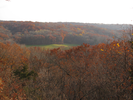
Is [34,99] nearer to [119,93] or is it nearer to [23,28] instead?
[119,93]

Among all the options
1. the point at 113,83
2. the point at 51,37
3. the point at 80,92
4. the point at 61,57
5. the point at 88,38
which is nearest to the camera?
the point at 113,83

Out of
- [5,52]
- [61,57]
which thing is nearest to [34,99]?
[5,52]

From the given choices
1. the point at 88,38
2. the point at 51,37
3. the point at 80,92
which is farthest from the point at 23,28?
the point at 80,92

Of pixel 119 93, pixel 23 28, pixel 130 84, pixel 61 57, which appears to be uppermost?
pixel 23 28

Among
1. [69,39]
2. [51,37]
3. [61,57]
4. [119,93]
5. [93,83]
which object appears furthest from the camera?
[69,39]

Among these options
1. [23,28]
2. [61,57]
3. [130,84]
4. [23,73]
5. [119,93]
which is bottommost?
[61,57]

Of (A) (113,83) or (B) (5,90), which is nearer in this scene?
(A) (113,83)

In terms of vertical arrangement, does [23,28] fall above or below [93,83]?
above

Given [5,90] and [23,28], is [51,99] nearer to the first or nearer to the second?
[5,90]

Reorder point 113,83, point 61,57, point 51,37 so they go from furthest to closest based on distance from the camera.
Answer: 1. point 51,37
2. point 61,57
3. point 113,83
